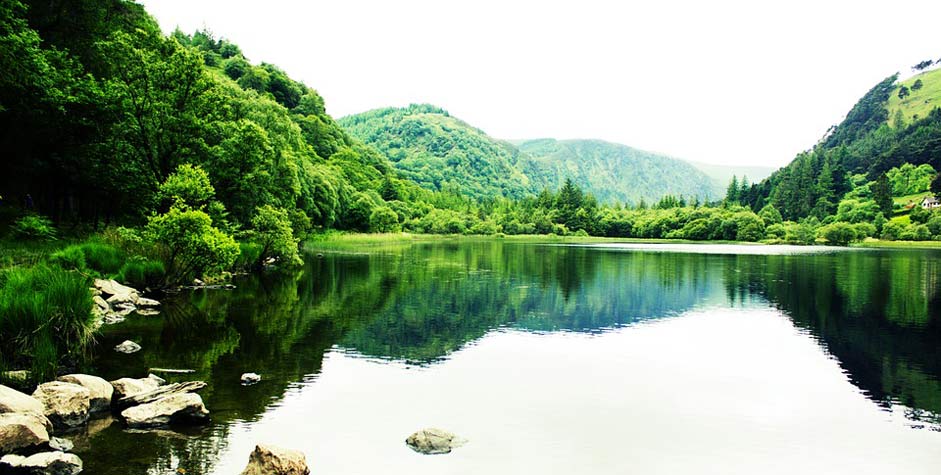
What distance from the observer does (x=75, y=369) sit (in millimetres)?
18047

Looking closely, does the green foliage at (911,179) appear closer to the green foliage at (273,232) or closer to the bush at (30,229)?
the green foliage at (273,232)

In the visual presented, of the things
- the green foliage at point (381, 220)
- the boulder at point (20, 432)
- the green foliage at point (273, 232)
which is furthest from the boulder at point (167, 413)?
the green foliage at point (381, 220)

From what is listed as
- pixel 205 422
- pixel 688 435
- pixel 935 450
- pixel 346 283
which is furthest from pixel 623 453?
pixel 346 283

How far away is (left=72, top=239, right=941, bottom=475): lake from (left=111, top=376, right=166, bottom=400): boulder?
4.07 feet

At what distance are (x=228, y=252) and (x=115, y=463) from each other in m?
24.3

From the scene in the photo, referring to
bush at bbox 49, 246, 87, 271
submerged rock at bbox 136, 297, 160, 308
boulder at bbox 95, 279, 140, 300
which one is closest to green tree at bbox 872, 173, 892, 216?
submerged rock at bbox 136, 297, 160, 308

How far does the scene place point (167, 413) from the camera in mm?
14438

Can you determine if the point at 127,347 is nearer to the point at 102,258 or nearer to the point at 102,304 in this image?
the point at 102,304

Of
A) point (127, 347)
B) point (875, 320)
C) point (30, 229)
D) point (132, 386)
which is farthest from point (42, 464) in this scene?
point (875, 320)

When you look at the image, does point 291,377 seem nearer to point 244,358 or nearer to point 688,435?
point 244,358

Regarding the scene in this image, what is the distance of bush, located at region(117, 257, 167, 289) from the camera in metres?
33.0

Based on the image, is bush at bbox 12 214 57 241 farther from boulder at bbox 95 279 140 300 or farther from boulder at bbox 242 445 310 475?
boulder at bbox 242 445 310 475

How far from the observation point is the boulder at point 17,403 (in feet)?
41.4

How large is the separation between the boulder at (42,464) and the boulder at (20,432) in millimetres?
369
